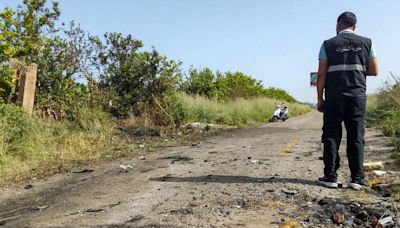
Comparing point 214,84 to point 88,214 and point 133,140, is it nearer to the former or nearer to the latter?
point 133,140

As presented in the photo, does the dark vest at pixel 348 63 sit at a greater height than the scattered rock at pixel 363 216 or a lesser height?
greater

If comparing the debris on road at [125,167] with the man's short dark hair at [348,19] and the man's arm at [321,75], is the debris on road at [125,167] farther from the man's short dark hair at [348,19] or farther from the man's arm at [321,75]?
the man's short dark hair at [348,19]

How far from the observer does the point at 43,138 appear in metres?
8.49

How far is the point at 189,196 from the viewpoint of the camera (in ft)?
15.9

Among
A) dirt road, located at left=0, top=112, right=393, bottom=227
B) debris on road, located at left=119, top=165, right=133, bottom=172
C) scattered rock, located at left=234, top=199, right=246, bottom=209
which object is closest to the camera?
dirt road, located at left=0, top=112, right=393, bottom=227

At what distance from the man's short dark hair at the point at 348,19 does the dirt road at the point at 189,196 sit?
2053 millimetres

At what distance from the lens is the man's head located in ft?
17.8

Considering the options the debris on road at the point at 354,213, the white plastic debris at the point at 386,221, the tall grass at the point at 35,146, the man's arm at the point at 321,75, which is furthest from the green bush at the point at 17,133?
the white plastic debris at the point at 386,221

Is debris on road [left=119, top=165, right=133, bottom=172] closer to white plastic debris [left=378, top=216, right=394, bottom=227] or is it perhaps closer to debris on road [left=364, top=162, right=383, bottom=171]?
debris on road [left=364, top=162, right=383, bottom=171]

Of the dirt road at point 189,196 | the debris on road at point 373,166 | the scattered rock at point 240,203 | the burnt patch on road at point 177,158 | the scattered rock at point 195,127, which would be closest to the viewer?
the dirt road at point 189,196

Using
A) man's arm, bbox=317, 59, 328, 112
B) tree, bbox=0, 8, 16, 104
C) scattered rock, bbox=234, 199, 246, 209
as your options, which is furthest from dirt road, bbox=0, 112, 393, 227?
tree, bbox=0, 8, 16, 104

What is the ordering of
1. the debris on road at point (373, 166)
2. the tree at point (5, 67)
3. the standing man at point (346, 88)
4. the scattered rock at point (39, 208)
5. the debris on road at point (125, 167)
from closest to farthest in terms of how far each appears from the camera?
1. the scattered rock at point (39, 208)
2. the standing man at point (346, 88)
3. the debris on road at point (373, 166)
4. the debris on road at point (125, 167)
5. the tree at point (5, 67)

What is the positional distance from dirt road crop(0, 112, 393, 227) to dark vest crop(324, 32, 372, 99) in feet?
4.05

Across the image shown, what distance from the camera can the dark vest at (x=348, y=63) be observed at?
533cm
